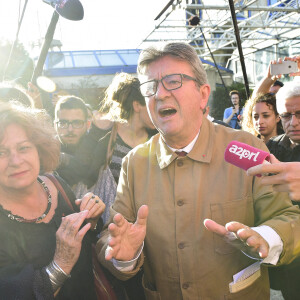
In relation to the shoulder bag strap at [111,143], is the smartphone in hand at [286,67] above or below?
above

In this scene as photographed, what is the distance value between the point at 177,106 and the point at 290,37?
15.6m

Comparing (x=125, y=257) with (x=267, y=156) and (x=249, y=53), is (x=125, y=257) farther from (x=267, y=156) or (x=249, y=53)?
(x=249, y=53)

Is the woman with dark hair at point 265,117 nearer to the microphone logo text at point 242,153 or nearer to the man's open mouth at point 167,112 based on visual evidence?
the man's open mouth at point 167,112

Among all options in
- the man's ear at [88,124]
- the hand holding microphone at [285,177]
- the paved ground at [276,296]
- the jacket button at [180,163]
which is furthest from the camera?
the man's ear at [88,124]

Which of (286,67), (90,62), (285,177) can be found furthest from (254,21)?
(285,177)

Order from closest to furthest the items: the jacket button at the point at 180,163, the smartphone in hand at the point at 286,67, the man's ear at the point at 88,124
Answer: the jacket button at the point at 180,163 → the smartphone in hand at the point at 286,67 → the man's ear at the point at 88,124

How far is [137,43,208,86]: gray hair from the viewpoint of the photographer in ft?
5.34

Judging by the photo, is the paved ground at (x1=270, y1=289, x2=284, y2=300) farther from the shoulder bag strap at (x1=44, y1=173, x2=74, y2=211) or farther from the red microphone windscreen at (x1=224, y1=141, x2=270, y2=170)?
the red microphone windscreen at (x1=224, y1=141, x2=270, y2=170)

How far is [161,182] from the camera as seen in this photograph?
1.67 m

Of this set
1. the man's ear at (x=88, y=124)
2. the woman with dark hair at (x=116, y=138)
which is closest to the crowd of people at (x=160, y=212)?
the woman with dark hair at (x=116, y=138)

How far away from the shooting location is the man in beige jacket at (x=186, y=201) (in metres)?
1.55

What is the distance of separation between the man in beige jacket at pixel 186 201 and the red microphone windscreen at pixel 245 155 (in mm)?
334

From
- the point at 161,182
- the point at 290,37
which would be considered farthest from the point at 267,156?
the point at 290,37

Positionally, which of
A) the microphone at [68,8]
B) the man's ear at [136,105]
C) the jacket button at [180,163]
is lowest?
the jacket button at [180,163]
